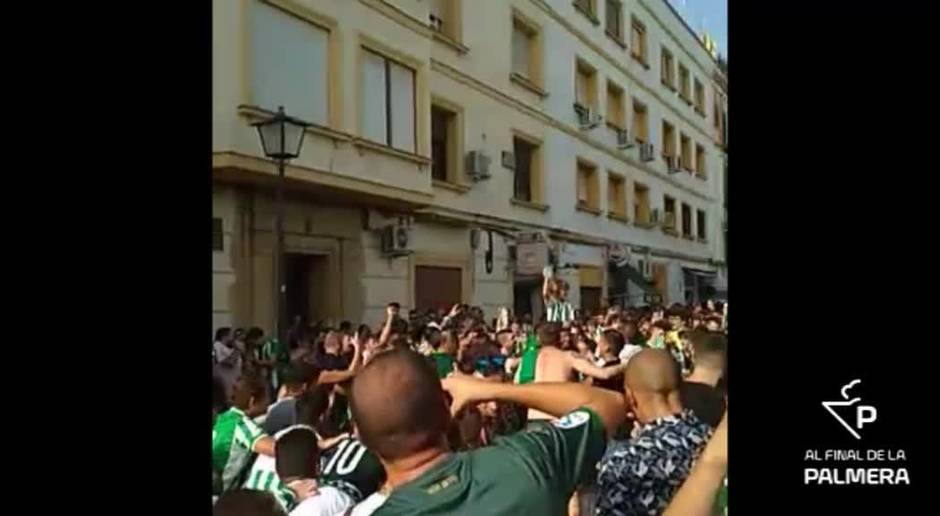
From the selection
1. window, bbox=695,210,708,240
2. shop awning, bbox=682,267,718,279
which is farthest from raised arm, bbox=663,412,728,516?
window, bbox=695,210,708,240

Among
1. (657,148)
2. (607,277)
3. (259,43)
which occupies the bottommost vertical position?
(607,277)

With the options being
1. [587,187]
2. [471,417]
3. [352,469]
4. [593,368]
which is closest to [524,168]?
[587,187]

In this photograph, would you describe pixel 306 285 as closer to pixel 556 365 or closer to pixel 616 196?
pixel 556 365

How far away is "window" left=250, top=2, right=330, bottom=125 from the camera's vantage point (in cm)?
184

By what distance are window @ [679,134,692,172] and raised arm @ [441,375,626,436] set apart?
22.1 inches

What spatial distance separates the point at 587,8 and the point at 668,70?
0.85 feet

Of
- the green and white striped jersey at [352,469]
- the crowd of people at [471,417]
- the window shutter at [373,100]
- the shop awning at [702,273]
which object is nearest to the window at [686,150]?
the shop awning at [702,273]

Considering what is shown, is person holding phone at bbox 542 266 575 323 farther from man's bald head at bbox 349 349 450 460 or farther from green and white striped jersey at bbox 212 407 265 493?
green and white striped jersey at bbox 212 407 265 493

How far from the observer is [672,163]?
2139 millimetres

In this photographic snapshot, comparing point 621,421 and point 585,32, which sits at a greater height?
point 585,32
